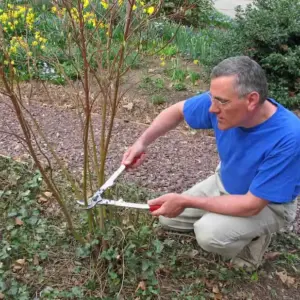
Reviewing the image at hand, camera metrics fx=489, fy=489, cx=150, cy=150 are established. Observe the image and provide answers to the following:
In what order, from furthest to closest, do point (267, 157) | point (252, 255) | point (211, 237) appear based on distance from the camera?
point (252, 255) → point (211, 237) → point (267, 157)

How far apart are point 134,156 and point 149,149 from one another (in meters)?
1.44

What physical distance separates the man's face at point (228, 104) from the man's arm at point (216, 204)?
14.7 inches

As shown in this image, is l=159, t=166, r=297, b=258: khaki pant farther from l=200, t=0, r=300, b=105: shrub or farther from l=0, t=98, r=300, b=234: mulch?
l=200, t=0, r=300, b=105: shrub

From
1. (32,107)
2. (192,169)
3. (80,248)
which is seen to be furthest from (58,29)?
(80,248)

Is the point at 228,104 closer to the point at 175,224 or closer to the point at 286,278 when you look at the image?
the point at 175,224

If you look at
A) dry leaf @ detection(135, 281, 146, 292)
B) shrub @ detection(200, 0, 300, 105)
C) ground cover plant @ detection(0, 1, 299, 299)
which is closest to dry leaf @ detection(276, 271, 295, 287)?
ground cover plant @ detection(0, 1, 299, 299)

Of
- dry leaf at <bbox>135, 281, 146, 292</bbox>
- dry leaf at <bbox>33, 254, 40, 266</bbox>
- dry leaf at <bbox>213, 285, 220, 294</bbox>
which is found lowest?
dry leaf at <bbox>33, 254, 40, 266</bbox>

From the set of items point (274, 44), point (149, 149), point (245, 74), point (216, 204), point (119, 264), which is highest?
point (245, 74)

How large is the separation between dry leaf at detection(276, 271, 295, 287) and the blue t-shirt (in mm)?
635

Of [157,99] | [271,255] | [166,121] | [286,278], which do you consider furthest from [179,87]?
[286,278]

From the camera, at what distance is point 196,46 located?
6.06 m

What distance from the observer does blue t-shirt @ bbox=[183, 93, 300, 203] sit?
2.34m

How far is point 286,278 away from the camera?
289 cm

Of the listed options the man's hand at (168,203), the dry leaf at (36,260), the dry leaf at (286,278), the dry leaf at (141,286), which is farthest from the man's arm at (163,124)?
the dry leaf at (286,278)
